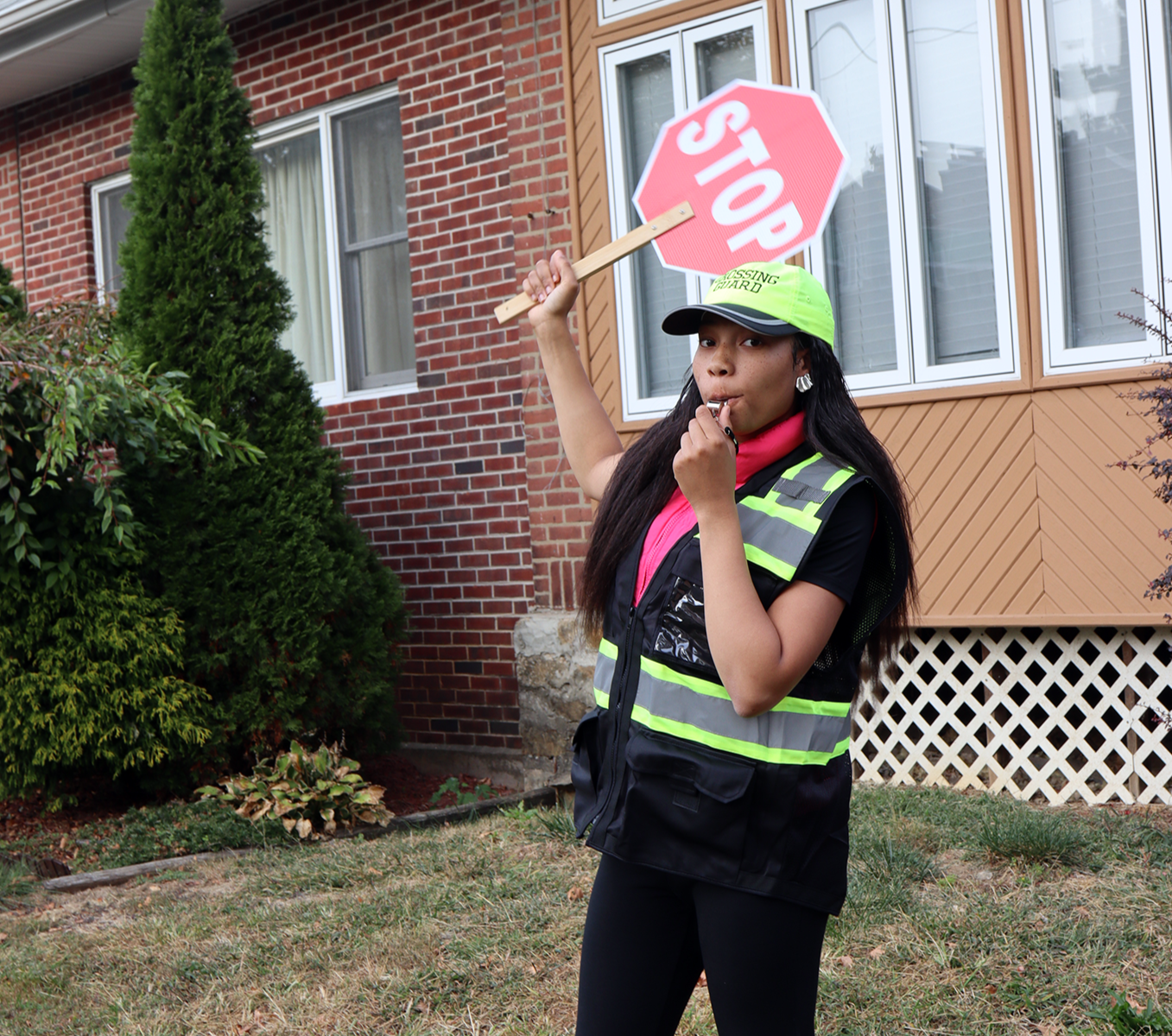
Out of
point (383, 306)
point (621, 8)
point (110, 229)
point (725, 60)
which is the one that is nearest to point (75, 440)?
point (383, 306)

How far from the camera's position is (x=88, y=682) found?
567 centimetres

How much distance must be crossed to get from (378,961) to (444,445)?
159 inches

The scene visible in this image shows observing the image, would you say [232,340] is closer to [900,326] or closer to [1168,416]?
[900,326]

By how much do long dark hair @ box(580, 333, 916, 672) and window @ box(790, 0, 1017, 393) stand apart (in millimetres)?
3738

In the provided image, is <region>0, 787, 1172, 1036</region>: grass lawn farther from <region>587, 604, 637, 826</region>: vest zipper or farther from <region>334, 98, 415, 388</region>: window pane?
<region>334, 98, 415, 388</region>: window pane

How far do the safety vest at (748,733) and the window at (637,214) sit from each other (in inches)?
178

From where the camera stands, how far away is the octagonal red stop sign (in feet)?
8.71

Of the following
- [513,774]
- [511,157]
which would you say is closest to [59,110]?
[511,157]

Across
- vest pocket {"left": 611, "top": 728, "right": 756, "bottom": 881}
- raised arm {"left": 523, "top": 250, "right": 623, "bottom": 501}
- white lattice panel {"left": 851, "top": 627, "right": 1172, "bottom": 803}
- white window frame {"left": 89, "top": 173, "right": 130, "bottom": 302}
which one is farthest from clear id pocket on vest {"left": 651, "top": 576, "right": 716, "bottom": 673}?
white window frame {"left": 89, "top": 173, "right": 130, "bottom": 302}

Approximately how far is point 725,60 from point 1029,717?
3.58m

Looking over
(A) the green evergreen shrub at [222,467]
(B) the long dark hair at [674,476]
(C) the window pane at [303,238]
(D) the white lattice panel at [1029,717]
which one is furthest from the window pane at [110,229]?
(B) the long dark hair at [674,476]

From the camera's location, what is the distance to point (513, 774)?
7188 millimetres

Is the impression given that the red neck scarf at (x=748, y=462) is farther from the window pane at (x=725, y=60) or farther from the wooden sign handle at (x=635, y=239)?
the window pane at (x=725, y=60)

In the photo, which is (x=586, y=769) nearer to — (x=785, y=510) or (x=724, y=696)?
(x=724, y=696)
